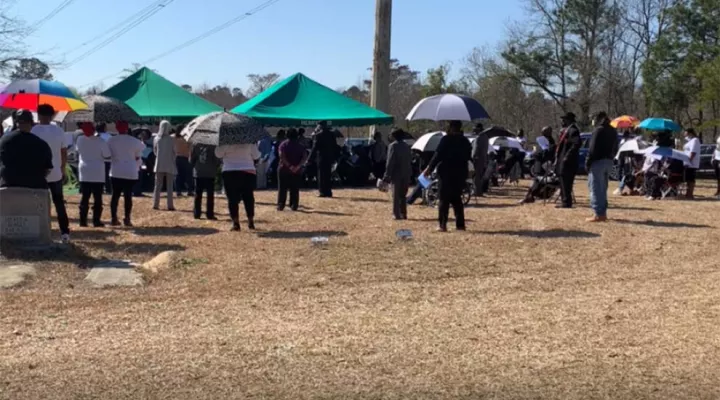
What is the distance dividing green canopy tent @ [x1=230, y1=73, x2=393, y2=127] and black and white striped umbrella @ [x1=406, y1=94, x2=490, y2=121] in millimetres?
4769

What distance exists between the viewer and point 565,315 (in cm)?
778

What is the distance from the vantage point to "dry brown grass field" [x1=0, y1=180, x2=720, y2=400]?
5.81 meters

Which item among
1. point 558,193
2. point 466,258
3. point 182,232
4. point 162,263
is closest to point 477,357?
point 466,258

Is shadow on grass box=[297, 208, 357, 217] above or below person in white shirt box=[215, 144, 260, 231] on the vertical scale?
below

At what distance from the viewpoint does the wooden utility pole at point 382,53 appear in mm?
24531

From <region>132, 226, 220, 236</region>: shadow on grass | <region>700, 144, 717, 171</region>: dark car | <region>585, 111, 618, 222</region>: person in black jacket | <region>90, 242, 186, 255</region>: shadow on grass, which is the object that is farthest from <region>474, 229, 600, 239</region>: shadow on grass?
<region>700, 144, 717, 171</region>: dark car

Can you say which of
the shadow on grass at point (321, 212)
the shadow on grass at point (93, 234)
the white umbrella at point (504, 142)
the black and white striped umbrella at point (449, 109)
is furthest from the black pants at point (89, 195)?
the white umbrella at point (504, 142)

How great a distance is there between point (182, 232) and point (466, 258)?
4.60 meters

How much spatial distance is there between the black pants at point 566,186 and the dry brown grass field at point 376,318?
142 inches

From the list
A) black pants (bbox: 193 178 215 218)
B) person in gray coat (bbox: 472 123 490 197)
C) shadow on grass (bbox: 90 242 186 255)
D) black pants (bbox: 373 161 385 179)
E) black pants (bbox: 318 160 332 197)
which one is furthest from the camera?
black pants (bbox: 373 161 385 179)

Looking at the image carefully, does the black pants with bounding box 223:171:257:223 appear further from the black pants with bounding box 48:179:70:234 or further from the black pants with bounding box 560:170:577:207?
the black pants with bounding box 560:170:577:207

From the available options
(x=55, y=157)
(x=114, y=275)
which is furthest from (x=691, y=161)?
(x=114, y=275)

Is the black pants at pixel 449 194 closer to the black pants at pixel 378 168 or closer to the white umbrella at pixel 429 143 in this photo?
the white umbrella at pixel 429 143

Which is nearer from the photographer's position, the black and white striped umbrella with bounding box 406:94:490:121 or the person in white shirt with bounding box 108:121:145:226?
the person in white shirt with bounding box 108:121:145:226
